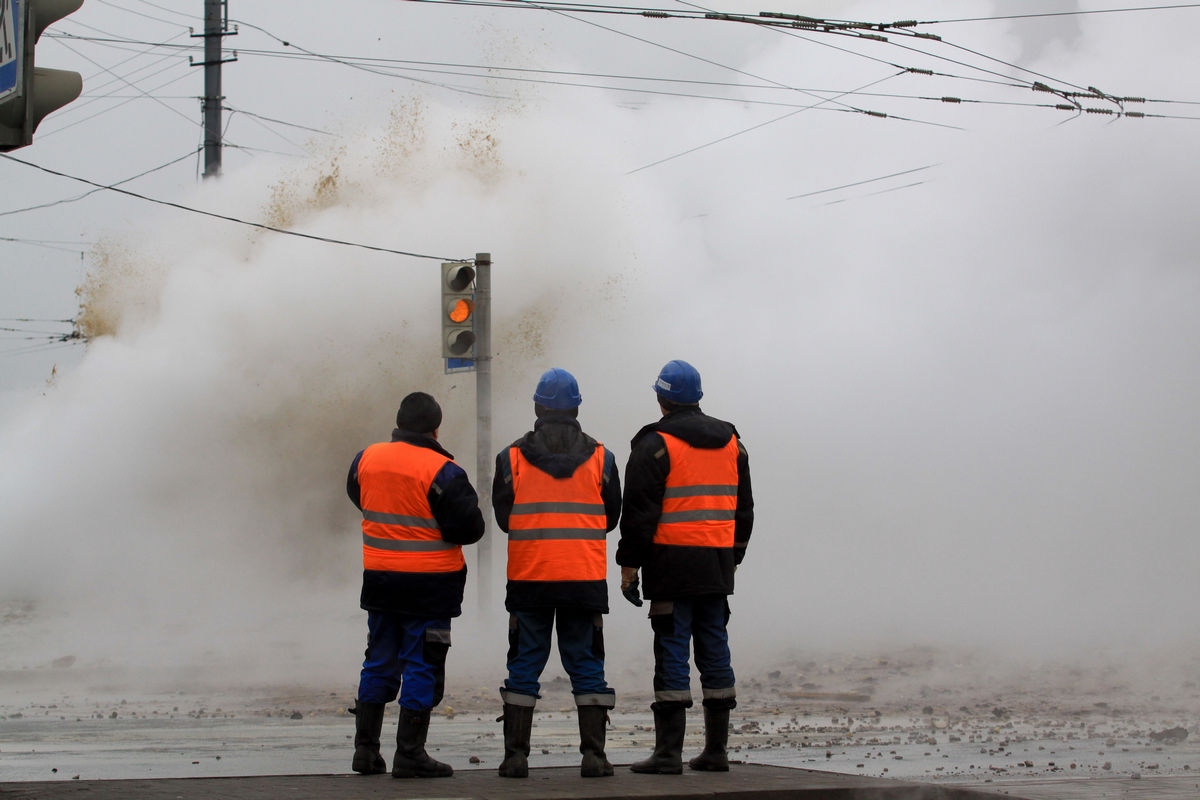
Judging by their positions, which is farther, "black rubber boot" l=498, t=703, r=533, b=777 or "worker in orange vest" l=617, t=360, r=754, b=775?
"worker in orange vest" l=617, t=360, r=754, b=775

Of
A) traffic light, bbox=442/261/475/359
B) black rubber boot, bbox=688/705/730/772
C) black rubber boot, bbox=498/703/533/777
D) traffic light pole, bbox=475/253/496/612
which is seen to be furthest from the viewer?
traffic light pole, bbox=475/253/496/612

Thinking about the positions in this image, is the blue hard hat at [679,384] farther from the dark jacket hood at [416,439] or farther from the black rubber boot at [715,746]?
the black rubber boot at [715,746]

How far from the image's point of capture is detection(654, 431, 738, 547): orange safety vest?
19.6 ft

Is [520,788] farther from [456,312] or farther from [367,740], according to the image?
[456,312]

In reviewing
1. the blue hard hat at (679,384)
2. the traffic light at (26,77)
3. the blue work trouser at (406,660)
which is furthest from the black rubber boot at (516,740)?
the traffic light at (26,77)

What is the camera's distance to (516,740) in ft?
18.2

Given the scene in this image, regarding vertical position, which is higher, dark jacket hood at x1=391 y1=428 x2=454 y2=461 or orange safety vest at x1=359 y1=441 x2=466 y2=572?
dark jacket hood at x1=391 y1=428 x2=454 y2=461

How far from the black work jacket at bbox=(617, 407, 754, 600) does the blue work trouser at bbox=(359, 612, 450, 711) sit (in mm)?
844

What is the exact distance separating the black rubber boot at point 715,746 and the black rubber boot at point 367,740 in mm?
1333

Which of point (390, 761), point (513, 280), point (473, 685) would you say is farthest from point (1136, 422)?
point (390, 761)

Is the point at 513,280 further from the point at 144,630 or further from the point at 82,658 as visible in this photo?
the point at 82,658

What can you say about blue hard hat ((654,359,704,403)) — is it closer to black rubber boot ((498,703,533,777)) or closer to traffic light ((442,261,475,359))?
black rubber boot ((498,703,533,777))

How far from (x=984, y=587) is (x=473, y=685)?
6794 millimetres

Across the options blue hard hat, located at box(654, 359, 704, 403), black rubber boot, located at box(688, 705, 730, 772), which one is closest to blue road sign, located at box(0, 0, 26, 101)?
blue hard hat, located at box(654, 359, 704, 403)
